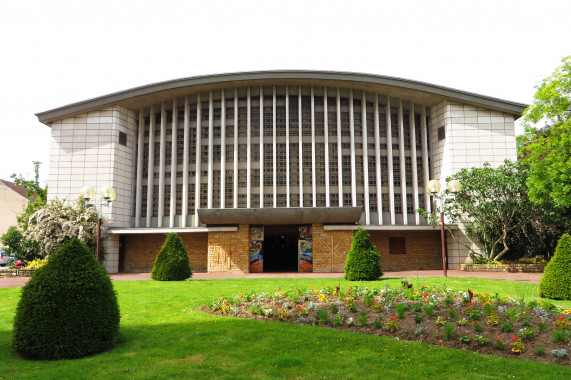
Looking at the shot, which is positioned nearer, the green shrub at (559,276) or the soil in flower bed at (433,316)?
the soil in flower bed at (433,316)

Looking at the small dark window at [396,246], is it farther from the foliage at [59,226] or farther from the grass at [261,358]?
the grass at [261,358]

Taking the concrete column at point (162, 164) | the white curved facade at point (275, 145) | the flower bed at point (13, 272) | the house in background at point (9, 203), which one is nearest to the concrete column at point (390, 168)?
the white curved facade at point (275, 145)

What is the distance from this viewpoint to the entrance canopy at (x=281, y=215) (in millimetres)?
26797

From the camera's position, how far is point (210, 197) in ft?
103

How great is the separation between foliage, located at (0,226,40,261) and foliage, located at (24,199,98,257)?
3.95ft

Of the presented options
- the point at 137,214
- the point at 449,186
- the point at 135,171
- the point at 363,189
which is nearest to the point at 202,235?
the point at 137,214

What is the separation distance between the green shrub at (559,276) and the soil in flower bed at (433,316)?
2965 mm

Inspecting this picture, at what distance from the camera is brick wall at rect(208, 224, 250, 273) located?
2795cm

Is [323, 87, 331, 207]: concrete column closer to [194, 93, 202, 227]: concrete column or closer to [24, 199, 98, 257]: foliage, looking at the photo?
[194, 93, 202, 227]: concrete column

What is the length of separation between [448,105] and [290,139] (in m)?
12.0

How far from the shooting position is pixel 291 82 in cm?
3225

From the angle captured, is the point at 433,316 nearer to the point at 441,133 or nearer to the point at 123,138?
the point at 441,133

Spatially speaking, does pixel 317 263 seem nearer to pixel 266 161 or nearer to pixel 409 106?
pixel 266 161

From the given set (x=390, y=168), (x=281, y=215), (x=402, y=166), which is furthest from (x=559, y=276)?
(x=402, y=166)
